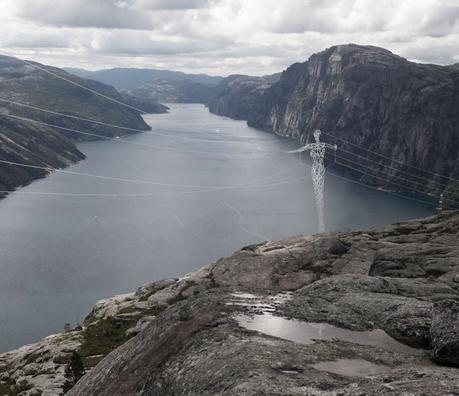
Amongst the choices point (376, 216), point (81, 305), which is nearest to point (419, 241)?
point (81, 305)

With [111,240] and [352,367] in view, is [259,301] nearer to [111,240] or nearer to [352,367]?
[352,367]

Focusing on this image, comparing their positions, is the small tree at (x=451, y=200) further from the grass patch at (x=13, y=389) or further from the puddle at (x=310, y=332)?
the puddle at (x=310, y=332)

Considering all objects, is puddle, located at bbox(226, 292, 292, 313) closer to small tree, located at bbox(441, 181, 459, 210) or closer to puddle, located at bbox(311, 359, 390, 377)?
puddle, located at bbox(311, 359, 390, 377)

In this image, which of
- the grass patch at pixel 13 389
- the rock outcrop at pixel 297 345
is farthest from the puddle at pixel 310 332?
the grass patch at pixel 13 389

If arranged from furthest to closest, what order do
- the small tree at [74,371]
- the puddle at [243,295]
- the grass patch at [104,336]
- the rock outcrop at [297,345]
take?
1. the grass patch at [104,336]
2. the small tree at [74,371]
3. the puddle at [243,295]
4. the rock outcrop at [297,345]

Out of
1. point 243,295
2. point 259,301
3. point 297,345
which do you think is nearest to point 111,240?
point 243,295
